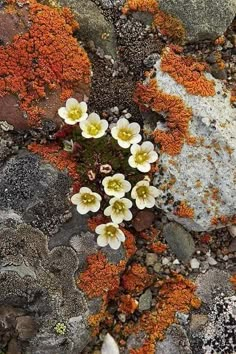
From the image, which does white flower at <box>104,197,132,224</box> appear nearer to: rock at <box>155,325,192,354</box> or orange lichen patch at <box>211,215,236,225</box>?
orange lichen patch at <box>211,215,236,225</box>

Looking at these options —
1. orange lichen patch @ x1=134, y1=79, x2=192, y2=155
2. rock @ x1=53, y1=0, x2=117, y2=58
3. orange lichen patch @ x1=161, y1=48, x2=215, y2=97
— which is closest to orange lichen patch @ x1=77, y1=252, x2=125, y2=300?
orange lichen patch @ x1=134, y1=79, x2=192, y2=155

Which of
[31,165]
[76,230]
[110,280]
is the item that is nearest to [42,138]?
[31,165]

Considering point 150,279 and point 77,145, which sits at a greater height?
point 77,145

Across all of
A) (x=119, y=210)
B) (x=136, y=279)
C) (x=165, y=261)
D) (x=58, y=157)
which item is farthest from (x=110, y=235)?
(x=58, y=157)

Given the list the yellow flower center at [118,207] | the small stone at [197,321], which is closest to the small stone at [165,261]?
the small stone at [197,321]

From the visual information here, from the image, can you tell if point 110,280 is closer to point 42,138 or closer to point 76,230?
point 76,230

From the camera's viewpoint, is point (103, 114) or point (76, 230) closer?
point (76, 230)

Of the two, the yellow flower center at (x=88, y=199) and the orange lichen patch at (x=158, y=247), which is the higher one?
the yellow flower center at (x=88, y=199)

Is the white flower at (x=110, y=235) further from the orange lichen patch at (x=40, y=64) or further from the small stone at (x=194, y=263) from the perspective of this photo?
the orange lichen patch at (x=40, y=64)
